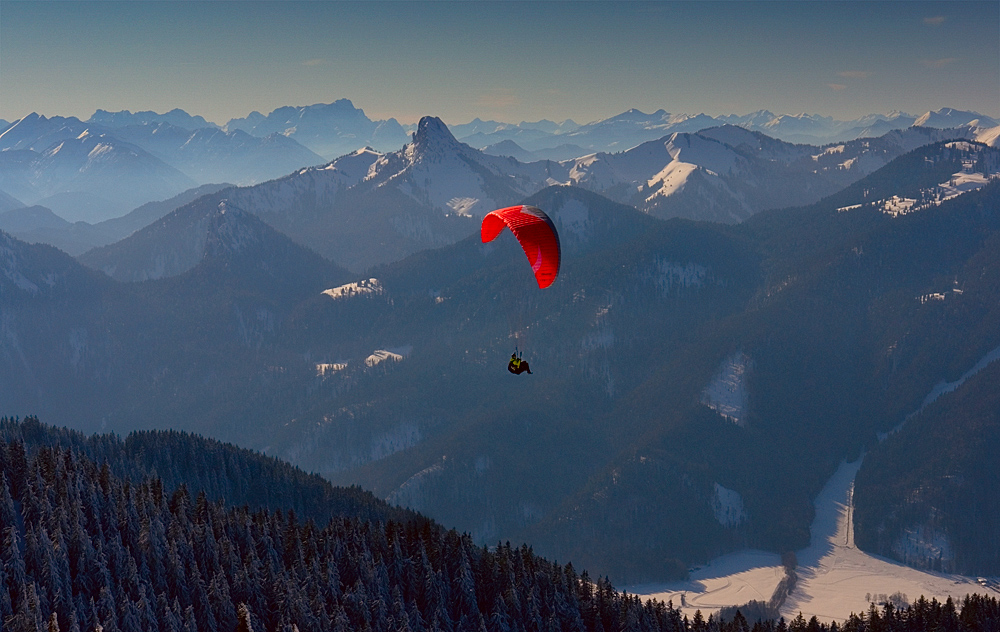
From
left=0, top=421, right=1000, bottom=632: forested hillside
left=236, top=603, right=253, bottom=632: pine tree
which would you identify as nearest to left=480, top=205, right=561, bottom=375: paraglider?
left=0, top=421, right=1000, bottom=632: forested hillside

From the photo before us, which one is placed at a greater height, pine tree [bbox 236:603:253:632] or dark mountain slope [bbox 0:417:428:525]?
dark mountain slope [bbox 0:417:428:525]

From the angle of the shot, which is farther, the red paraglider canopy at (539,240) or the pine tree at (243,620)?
the pine tree at (243,620)

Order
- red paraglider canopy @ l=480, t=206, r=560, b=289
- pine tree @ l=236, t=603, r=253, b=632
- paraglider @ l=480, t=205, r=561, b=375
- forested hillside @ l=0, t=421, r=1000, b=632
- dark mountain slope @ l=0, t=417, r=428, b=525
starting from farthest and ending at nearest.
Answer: dark mountain slope @ l=0, t=417, r=428, b=525, pine tree @ l=236, t=603, r=253, b=632, forested hillside @ l=0, t=421, r=1000, b=632, red paraglider canopy @ l=480, t=206, r=560, b=289, paraglider @ l=480, t=205, r=561, b=375

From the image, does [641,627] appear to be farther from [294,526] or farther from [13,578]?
[13,578]

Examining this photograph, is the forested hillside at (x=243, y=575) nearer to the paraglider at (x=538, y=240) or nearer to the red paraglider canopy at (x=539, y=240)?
the paraglider at (x=538, y=240)

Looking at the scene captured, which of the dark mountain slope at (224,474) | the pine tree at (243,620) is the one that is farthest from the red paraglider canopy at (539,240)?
the dark mountain slope at (224,474)

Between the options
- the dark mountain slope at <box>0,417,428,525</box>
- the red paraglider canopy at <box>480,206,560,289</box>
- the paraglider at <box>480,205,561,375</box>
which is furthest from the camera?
the dark mountain slope at <box>0,417,428,525</box>

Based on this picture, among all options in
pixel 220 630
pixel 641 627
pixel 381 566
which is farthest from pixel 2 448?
pixel 641 627

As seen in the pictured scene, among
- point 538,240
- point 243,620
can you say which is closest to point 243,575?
point 243,620

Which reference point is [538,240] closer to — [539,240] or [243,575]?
[539,240]

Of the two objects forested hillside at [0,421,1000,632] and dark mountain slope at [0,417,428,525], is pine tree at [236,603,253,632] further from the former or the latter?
dark mountain slope at [0,417,428,525]

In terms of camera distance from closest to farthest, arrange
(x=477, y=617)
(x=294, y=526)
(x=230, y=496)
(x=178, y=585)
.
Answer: (x=178, y=585) < (x=477, y=617) < (x=294, y=526) < (x=230, y=496)
